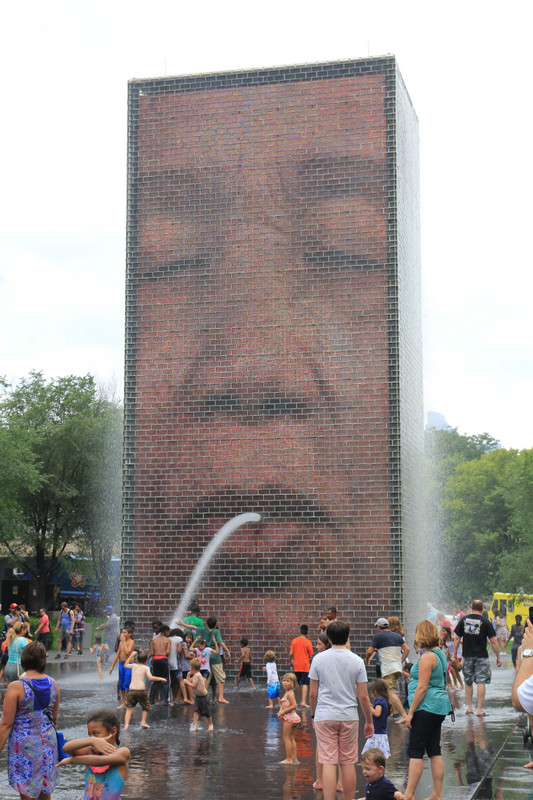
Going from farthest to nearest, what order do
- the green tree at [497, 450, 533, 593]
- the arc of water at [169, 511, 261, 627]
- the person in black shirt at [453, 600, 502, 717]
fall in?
the green tree at [497, 450, 533, 593], the arc of water at [169, 511, 261, 627], the person in black shirt at [453, 600, 502, 717]

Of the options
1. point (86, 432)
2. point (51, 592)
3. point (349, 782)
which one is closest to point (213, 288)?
point (349, 782)

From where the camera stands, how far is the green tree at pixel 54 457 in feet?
153

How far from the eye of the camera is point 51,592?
4894 cm

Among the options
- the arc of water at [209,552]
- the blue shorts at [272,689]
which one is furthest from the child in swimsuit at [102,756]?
the arc of water at [209,552]

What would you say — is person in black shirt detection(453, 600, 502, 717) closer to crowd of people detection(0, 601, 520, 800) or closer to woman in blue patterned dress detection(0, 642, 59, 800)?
crowd of people detection(0, 601, 520, 800)

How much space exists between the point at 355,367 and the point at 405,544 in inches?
162

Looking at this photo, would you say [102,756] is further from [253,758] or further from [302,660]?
[302,660]

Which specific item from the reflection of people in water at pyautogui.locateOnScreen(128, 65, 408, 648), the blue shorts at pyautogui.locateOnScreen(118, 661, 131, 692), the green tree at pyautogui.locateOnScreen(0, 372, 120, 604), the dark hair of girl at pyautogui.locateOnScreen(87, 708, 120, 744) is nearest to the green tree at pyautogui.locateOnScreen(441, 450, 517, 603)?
the green tree at pyautogui.locateOnScreen(0, 372, 120, 604)

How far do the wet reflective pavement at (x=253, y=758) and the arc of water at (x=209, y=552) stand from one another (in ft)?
15.6

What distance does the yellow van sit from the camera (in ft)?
153

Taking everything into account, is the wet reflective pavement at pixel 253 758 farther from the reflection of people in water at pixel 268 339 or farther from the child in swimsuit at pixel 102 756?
the reflection of people in water at pixel 268 339

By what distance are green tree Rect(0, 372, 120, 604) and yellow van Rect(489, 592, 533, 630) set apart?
2064 centimetres

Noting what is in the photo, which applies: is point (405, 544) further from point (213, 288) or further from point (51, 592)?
point (51, 592)

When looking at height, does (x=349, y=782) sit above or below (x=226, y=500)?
below
